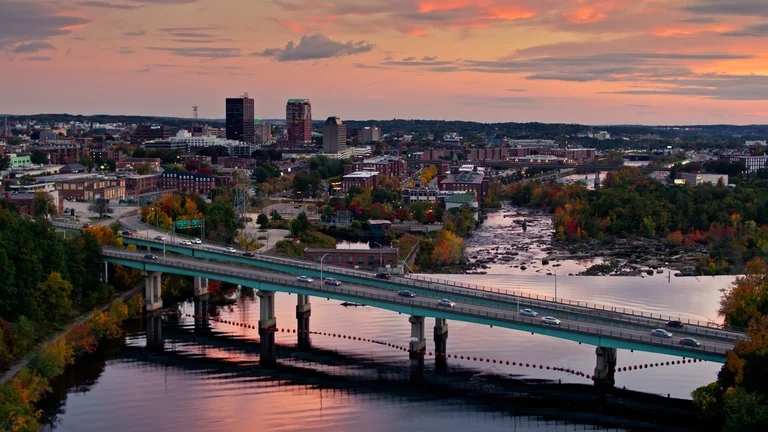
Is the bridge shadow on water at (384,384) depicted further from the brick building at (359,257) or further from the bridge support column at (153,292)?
the brick building at (359,257)

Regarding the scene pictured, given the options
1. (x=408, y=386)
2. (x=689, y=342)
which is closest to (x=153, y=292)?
(x=408, y=386)

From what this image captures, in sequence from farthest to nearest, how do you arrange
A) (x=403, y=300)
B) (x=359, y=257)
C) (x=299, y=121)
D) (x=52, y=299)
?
(x=299, y=121) < (x=359, y=257) < (x=52, y=299) < (x=403, y=300)

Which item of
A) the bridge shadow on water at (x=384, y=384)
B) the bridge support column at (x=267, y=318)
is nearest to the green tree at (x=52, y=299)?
the bridge shadow on water at (x=384, y=384)

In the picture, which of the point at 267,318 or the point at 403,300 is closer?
the point at 403,300

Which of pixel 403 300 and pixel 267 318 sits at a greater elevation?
pixel 403 300

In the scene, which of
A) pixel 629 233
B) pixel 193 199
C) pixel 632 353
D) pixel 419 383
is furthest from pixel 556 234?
pixel 419 383

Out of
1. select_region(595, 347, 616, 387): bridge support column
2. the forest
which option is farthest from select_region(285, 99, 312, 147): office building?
select_region(595, 347, 616, 387): bridge support column

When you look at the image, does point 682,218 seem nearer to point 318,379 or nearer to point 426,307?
point 426,307
